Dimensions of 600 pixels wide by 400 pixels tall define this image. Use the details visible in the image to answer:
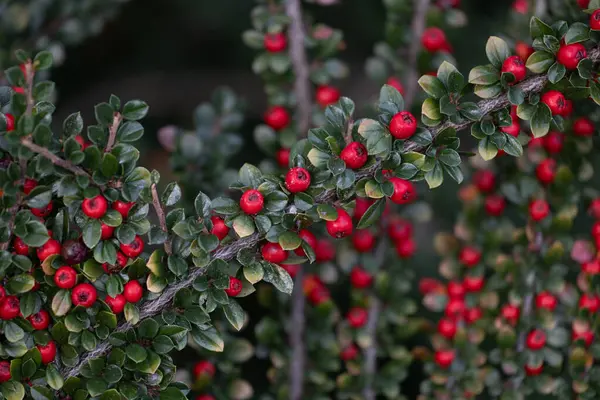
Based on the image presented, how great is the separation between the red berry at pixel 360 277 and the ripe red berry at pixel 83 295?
0.56 metres

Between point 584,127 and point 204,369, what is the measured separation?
763 millimetres

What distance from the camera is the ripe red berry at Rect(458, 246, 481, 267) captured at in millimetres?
1393

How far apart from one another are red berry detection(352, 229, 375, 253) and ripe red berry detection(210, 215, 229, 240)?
1.36ft

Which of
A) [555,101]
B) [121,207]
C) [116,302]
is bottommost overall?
[116,302]

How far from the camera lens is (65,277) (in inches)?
38.1

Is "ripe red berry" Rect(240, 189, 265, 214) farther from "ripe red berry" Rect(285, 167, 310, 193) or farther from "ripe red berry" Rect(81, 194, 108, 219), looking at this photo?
"ripe red berry" Rect(81, 194, 108, 219)

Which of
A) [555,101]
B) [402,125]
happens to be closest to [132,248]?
[402,125]

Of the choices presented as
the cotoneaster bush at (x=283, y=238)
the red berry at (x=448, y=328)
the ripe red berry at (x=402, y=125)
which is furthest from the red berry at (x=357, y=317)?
the ripe red berry at (x=402, y=125)

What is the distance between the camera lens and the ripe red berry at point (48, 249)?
97 cm

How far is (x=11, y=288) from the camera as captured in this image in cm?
96

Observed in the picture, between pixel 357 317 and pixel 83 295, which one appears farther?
pixel 357 317

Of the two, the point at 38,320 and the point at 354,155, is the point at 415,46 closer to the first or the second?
the point at 354,155

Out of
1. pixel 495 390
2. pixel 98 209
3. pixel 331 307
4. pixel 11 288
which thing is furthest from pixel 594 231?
pixel 11 288

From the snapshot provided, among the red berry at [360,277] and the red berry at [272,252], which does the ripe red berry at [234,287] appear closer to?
the red berry at [272,252]
